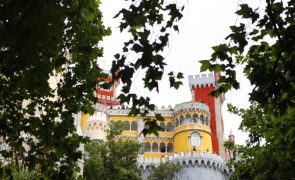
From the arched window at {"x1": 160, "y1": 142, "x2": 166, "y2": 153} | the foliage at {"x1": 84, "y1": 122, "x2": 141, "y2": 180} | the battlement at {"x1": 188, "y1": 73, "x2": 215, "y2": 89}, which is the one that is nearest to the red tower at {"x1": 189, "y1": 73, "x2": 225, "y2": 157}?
the battlement at {"x1": 188, "y1": 73, "x2": 215, "y2": 89}

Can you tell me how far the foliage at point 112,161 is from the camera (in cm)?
3119

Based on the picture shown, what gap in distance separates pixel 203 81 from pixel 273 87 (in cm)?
5376

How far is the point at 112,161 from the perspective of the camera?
3291 cm

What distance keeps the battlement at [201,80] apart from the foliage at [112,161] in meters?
25.9

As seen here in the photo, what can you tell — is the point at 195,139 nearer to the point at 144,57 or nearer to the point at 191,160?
the point at 191,160

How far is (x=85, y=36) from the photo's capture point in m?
9.98

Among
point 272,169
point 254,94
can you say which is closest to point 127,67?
point 254,94

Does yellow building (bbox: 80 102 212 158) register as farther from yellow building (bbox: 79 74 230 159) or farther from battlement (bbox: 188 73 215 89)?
battlement (bbox: 188 73 215 89)

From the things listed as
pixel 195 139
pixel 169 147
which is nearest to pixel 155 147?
pixel 169 147

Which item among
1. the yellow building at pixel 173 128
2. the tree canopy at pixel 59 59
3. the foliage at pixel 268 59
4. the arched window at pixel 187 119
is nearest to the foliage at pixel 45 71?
the tree canopy at pixel 59 59

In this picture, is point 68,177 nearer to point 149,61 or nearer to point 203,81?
point 149,61

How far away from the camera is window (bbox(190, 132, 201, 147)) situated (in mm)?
50350

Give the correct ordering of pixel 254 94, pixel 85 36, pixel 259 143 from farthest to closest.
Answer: pixel 259 143
pixel 85 36
pixel 254 94

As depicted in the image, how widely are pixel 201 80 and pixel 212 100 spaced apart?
335cm
